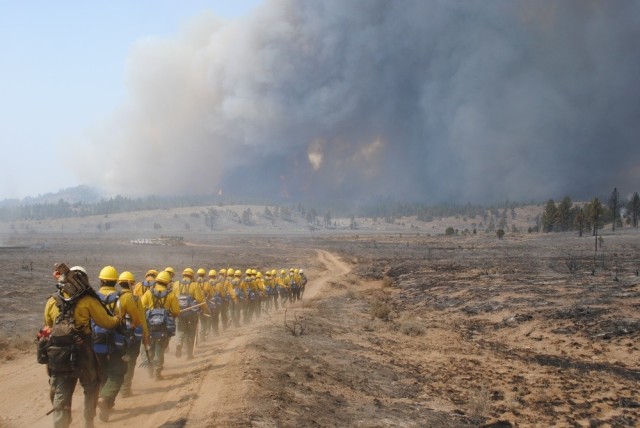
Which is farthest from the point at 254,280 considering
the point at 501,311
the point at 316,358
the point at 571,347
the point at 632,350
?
the point at 632,350

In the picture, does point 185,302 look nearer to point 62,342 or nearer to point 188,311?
point 188,311

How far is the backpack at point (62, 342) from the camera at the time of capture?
6547 mm

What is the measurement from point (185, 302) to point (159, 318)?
251 centimetres

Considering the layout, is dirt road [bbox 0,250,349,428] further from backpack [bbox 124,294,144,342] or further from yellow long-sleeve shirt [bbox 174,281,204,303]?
yellow long-sleeve shirt [bbox 174,281,204,303]

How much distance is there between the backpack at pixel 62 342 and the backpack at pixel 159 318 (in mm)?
3875

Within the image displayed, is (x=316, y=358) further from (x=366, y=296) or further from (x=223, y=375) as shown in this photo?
(x=366, y=296)

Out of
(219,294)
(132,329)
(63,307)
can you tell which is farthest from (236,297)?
(63,307)

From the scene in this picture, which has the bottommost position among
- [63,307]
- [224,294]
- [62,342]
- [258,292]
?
[258,292]

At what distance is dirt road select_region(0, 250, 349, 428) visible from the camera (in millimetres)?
8242

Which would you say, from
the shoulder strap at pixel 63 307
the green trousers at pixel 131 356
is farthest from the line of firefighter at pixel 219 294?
the shoulder strap at pixel 63 307

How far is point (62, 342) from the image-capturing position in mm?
6551

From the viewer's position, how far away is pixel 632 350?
14.0 meters

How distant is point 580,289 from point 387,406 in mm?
18117

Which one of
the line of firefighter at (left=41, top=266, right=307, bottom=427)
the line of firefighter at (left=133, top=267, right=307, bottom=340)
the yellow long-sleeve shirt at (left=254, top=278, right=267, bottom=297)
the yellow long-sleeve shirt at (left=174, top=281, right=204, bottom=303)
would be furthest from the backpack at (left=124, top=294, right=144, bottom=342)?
the yellow long-sleeve shirt at (left=254, top=278, right=267, bottom=297)
